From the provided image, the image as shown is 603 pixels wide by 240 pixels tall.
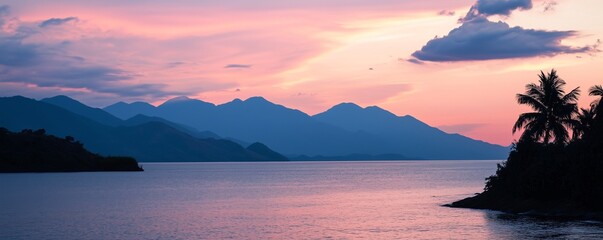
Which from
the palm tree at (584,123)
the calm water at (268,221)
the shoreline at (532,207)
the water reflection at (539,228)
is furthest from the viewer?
the palm tree at (584,123)

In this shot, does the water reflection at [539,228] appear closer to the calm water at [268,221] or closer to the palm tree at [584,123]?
the calm water at [268,221]

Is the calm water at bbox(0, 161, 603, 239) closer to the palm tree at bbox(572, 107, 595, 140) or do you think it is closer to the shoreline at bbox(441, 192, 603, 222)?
the shoreline at bbox(441, 192, 603, 222)

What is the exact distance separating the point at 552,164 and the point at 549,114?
10657 millimetres

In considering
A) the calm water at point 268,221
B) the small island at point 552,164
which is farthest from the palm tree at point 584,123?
the calm water at point 268,221

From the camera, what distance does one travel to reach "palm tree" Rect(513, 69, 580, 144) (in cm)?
7381

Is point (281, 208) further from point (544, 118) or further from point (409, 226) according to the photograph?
point (544, 118)

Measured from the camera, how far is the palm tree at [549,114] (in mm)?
73812

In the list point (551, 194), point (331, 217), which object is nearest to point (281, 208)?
point (331, 217)

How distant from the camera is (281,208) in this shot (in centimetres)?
8312

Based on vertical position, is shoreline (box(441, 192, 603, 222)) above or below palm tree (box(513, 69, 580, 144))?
below

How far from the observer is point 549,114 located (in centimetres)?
7425

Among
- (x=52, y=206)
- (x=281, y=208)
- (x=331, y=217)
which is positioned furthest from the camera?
(x=52, y=206)

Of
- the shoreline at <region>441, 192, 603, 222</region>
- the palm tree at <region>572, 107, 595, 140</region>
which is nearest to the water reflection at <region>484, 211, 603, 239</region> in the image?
the shoreline at <region>441, 192, 603, 222</region>

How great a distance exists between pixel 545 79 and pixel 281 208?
32.8 metres
